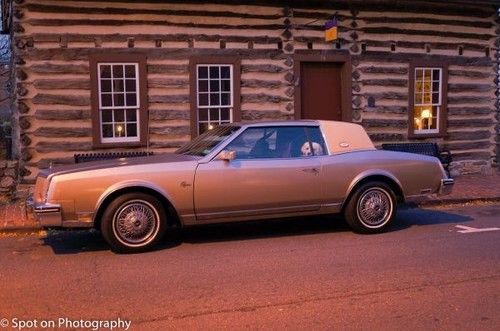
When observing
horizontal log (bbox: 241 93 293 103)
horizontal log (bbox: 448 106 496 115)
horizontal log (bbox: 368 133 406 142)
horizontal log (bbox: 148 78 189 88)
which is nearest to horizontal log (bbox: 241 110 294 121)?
horizontal log (bbox: 241 93 293 103)

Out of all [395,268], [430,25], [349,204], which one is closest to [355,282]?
[395,268]

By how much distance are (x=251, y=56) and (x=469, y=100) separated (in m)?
5.61

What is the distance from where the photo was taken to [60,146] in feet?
36.8

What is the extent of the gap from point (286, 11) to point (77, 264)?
7.72 m

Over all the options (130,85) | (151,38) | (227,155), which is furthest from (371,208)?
(151,38)

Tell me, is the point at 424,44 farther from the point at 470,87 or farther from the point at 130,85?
the point at 130,85

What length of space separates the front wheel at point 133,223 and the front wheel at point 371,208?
8.12 feet

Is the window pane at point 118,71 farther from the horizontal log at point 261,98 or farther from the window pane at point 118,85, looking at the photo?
the horizontal log at point 261,98

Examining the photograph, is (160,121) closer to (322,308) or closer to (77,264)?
(77,264)

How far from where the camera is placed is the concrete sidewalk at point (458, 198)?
866cm

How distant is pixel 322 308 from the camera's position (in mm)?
4922

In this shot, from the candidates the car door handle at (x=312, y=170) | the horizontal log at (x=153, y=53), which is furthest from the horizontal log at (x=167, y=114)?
the car door handle at (x=312, y=170)

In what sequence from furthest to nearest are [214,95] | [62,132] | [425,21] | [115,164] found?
[425,21]
[214,95]
[62,132]
[115,164]

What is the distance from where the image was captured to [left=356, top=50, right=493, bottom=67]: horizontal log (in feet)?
43.5
